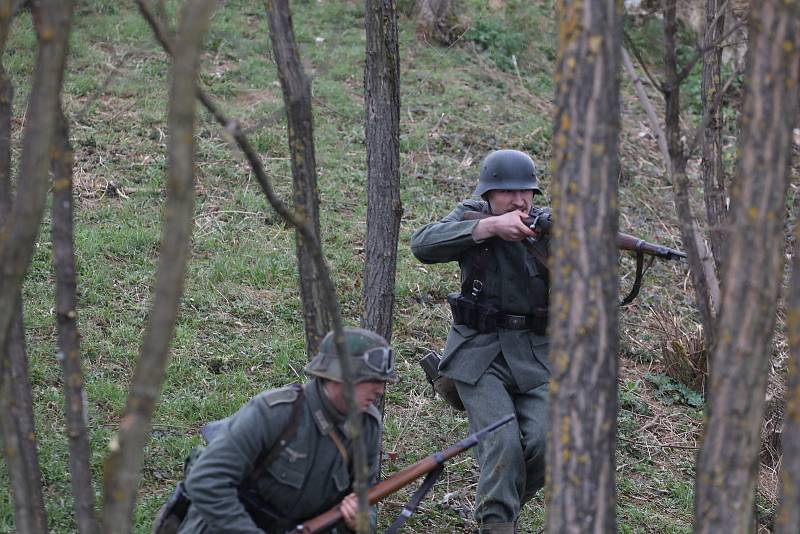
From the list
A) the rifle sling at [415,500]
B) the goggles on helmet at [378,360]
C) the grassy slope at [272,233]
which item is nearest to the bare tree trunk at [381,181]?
the grassy slope at [272,233]

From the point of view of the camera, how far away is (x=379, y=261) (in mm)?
5570

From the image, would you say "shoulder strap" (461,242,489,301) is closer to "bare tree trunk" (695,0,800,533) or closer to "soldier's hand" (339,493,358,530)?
"soldier's hand" (339,493,358,530)

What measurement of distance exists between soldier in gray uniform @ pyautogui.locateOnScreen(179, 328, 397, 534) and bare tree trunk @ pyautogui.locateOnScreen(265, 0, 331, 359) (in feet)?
0.51

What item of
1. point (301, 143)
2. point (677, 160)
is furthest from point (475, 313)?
point (677, 160)

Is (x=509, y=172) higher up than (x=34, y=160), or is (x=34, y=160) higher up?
(x=34, y=160)

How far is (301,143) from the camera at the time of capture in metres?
4.18

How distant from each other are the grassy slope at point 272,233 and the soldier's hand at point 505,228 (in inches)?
51.1

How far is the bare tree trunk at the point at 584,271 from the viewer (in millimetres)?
2951

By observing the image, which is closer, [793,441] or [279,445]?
[793,441]

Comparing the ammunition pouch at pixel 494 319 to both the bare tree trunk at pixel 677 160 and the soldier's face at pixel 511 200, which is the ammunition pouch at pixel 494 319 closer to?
the soldier's face at pixel 511 200

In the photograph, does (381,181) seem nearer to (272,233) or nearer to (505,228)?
(505,228)

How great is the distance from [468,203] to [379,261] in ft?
2.43

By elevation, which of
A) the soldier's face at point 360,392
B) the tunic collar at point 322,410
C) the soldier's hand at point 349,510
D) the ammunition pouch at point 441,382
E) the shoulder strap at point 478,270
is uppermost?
the shoulder strap at point 478,270

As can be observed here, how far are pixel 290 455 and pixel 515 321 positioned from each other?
6.07ft
